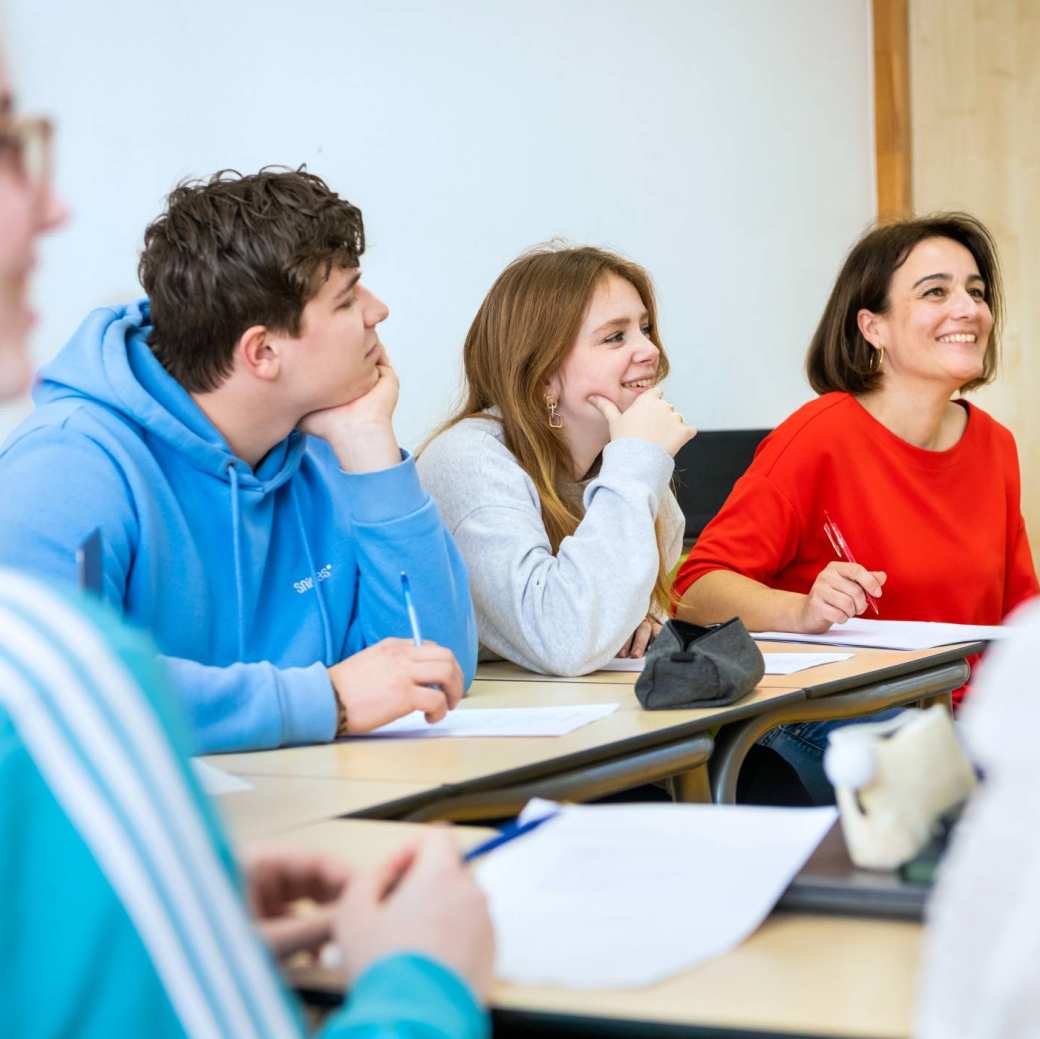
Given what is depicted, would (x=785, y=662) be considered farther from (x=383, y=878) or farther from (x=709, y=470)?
(x=709, y=470)

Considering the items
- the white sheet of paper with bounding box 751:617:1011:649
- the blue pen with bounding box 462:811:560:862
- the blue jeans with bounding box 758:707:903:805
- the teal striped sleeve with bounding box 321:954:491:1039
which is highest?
the teal striped sleeve with bounding box 321:954:491:1039

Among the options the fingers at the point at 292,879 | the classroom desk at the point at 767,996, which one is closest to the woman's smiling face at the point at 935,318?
the classroom desk at the point at 767,996

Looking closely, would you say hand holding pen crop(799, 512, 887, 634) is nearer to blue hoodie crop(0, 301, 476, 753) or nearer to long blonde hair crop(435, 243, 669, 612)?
long blonde hair crop(435, 243, 669, 612)

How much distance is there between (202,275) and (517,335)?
2.42 feet

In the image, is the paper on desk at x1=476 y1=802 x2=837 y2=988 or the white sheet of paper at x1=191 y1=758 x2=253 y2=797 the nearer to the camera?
the paper on desk at x1=476 y1=802 x2=837 y2=988

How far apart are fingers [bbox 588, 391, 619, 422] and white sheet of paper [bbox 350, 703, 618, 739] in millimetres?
706

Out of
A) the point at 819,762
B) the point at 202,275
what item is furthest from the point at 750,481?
the point at 202,275

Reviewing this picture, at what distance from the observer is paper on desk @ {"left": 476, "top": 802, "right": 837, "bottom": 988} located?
2.64 ft

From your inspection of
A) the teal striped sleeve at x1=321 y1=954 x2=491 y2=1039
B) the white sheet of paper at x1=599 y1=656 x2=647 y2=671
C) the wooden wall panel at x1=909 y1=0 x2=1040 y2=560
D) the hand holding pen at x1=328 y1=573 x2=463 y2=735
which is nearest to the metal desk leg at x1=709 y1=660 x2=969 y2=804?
the white sheet of paper at x1=599 y1=656 x2=647 y2=671

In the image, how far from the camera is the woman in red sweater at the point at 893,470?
2.60 metres

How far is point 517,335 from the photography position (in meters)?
2.43

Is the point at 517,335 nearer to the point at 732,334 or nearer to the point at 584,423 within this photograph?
the point at 584,423

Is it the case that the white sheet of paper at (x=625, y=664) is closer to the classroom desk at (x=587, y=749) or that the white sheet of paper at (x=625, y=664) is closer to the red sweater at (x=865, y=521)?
the classroom desk at (x=587, y=749)

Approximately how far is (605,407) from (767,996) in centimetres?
169
